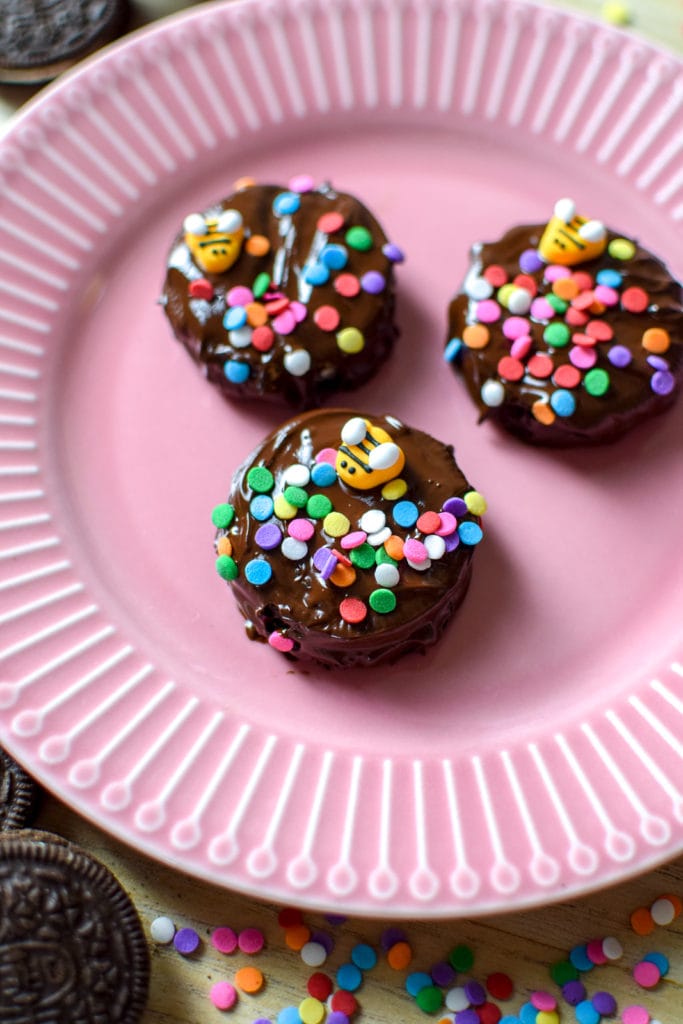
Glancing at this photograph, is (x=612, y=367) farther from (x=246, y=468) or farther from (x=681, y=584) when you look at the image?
(x=246, y=468)

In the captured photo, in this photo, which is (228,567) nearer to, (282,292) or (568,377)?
(282,292)

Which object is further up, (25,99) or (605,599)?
(25,99)

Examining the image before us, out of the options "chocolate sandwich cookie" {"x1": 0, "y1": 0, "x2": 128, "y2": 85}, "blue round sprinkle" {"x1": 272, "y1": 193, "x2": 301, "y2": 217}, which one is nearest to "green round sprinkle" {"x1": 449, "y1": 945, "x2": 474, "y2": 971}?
"blue round sprinkle" {"x1": 272, "y1": 193, "x2": 301, "y2": 217}

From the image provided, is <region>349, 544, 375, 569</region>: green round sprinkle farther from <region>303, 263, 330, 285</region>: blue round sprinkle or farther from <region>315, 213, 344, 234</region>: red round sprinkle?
<region>315, 213, 344, 234</region>: red round sprinkle

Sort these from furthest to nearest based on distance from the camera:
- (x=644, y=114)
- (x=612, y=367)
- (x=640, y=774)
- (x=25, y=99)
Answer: (x=25, y=99)
(x=644, y=114)
(x=612, y=367)
(x=640, y=774)

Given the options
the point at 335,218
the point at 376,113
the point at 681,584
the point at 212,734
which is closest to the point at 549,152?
the point at 376,113

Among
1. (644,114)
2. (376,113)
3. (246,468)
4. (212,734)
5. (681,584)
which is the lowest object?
(212,734)

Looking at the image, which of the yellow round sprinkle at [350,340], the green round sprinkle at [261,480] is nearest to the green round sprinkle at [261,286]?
the yellow round sprinkle at [350,340]

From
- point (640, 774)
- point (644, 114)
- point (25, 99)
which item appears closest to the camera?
point (640, 774)
